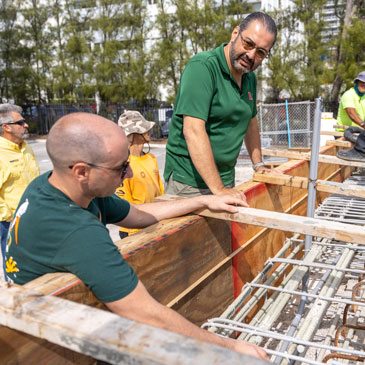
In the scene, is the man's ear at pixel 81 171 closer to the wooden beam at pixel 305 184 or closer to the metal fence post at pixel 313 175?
the wooden beam at pixel 305 184

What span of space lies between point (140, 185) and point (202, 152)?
1.22 metres

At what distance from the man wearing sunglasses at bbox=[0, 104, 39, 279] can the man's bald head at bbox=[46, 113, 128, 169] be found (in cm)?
285

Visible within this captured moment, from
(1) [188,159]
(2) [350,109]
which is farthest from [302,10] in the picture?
(1) [188,159]

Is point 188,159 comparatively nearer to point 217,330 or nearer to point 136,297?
point 217,330

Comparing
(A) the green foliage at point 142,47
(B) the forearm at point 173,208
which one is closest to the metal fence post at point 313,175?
(B) the forearm at point 173,208

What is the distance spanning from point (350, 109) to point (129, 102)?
19029mm

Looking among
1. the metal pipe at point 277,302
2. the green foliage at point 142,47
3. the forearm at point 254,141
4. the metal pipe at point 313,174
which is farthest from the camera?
the green foliage at point 142,47

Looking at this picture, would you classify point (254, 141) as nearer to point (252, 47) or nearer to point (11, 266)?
point (252, 47)

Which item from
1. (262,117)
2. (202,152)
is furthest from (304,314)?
(262,117)

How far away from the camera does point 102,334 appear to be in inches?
42.9

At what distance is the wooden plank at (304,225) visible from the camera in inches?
85.1

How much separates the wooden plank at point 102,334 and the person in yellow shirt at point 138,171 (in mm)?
2339

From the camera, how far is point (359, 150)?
4066mm

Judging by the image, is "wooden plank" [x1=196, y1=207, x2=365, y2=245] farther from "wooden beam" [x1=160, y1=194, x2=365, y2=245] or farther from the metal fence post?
the metal fence post
